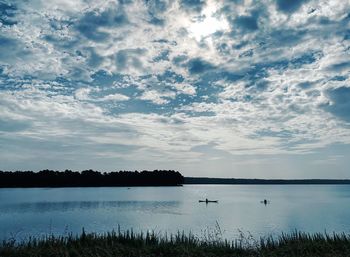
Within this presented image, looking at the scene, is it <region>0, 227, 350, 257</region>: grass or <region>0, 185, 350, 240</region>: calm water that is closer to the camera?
<region>0, 227, 350, 257</region>: grass

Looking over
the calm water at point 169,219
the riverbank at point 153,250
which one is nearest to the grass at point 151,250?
the riverbank at point 153,250

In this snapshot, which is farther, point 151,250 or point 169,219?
point 169,219

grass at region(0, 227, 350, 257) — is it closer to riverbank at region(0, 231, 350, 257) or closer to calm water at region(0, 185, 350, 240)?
riverbank at region(0, 231, 350, 257)

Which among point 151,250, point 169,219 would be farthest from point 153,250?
point 169,219

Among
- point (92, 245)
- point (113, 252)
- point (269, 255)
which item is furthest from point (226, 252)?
point (92, 245)

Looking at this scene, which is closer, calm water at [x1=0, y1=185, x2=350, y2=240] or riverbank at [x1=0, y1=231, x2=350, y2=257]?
riverbank at [x1=0, y1=231, x2=350, y2=257]

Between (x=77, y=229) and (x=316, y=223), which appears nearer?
(x=77, y=229)

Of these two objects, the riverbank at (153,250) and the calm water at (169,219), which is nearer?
the riverbank at (153,250)

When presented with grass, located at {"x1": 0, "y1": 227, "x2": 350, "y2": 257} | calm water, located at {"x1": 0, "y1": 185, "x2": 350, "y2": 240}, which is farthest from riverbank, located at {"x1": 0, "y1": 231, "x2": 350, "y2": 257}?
calm water, located at {"x1": 0, "y1": 185, "x2": 350, "y2": 240}

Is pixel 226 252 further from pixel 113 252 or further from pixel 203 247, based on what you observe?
pixel 113 252

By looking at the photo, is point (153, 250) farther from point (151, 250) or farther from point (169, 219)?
point (169, 219)

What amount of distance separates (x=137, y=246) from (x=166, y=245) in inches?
59.5

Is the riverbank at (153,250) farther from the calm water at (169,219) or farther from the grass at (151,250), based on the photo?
the calm water at (169,219)

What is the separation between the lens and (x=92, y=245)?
1692 cm
